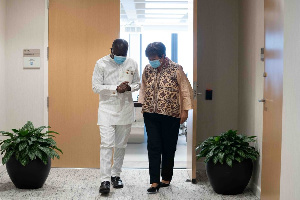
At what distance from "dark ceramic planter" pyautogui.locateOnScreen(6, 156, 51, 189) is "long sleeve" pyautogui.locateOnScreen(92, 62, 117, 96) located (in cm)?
82

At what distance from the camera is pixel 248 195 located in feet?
11.6

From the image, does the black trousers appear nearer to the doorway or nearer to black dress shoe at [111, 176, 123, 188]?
black dress shoe at [111, 176, 123, 188]

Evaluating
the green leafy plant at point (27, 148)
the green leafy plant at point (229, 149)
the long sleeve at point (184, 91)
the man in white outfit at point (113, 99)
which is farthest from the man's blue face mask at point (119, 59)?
the green leafy plant at point (229, 149)

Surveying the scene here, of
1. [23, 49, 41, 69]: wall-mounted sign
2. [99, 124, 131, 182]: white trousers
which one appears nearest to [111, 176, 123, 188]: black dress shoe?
[99, 124, 131, 182]: white trousers

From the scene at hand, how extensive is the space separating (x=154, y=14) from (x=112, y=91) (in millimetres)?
5529

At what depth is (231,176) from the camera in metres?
3.44

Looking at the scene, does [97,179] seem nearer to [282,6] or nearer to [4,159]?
[4,159]

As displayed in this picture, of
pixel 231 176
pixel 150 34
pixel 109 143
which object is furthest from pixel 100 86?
pixel 150 34

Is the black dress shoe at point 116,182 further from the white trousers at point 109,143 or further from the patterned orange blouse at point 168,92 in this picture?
the patterned orange blouse at point 168,92

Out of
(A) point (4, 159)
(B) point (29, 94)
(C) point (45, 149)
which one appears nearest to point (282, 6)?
(C) point (45, 149)

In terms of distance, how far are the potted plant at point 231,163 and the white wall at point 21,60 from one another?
2040mm

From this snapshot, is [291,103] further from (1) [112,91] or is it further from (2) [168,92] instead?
(1) [112,91]

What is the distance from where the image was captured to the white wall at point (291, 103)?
2602 mm

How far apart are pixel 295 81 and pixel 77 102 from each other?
101 inches
